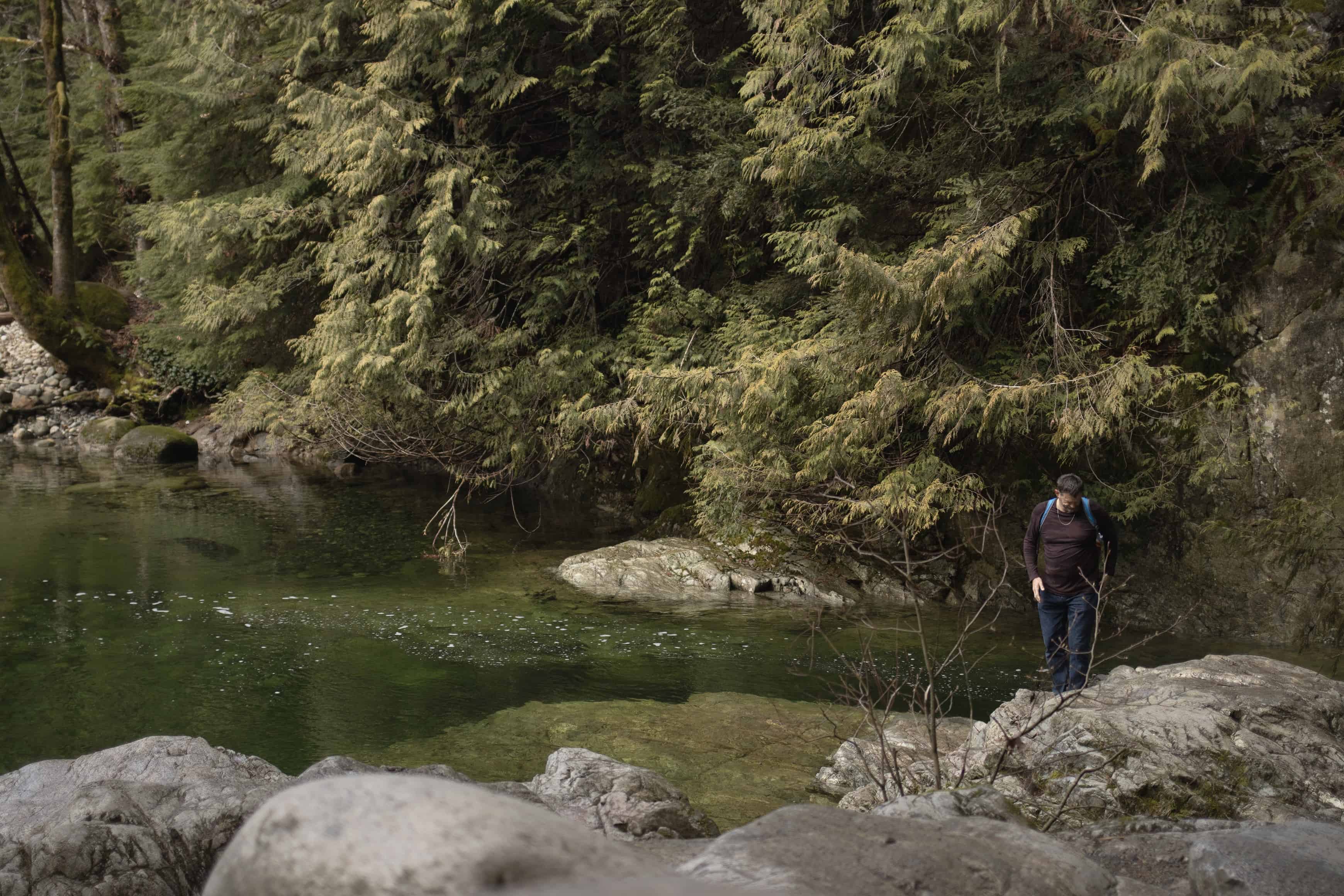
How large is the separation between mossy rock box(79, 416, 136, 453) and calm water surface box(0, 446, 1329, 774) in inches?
317

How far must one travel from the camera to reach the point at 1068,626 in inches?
299

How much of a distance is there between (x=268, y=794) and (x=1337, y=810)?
553 centimetres

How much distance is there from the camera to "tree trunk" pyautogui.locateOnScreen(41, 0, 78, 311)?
2277 cm

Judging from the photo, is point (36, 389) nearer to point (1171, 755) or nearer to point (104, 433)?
point (104, 433)

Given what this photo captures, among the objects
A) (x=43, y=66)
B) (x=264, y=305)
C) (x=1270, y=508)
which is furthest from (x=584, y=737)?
(x=43, y=66)

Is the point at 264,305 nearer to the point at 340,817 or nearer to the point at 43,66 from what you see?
the point at 340,817

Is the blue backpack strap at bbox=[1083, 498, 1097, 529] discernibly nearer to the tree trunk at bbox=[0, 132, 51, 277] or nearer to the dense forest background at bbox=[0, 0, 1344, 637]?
the dense forest background at bbox=[0, 0, 1344, 637]

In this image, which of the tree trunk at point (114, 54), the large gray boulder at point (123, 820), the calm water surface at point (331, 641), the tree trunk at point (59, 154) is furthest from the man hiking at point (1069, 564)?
the tree trunk at point (114, 54)

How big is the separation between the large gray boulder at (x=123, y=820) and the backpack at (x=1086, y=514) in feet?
17.5

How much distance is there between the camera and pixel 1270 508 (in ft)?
31.5

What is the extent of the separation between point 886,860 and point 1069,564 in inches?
191

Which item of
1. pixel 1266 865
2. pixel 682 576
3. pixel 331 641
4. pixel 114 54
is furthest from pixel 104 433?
pixel 1266 865

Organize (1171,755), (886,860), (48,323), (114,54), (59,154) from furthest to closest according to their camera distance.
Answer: (114,54)
(48,323)
(59,154)
(1171,755)
(886,860)

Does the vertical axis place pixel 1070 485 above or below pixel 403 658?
above
